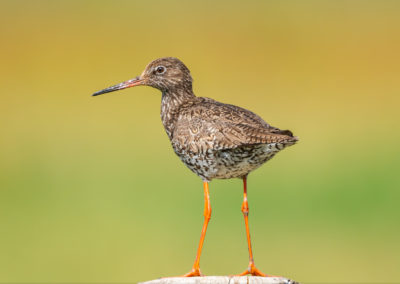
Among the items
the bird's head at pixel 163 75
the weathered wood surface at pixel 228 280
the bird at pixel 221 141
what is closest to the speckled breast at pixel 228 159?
the bird at pixel 221 141

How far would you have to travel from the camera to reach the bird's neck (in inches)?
350

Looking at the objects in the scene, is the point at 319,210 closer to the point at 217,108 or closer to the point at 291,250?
the point at 291,250

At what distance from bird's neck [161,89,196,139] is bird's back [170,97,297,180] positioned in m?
0.37

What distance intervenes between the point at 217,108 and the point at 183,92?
82cm

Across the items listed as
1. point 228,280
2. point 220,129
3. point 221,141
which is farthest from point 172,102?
point 228,280

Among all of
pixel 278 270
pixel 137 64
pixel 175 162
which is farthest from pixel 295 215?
pixel 137 64

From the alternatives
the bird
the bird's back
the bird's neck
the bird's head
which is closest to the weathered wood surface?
the bird

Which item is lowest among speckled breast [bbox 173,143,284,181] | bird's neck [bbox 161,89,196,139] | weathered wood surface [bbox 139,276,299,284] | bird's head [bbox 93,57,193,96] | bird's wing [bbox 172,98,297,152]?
weathered wood surface [bbox 139,276,299,284]

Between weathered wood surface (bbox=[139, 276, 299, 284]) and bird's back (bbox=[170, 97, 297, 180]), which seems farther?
bird's back (bbox=[170, 97, 297, 180])

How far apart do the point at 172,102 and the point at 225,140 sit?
1292 mm

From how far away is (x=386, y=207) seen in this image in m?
15.5

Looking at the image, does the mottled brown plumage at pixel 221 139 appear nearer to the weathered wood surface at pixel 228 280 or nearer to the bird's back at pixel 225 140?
the bird's back at pixel 225 140

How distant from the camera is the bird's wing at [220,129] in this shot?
25.4 ft

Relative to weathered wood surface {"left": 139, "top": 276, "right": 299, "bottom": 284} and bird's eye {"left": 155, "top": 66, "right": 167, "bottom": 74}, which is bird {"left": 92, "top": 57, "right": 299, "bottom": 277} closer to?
bird's eye {"left": 155, "top": 66, "right": 167, "bottom": 74}
